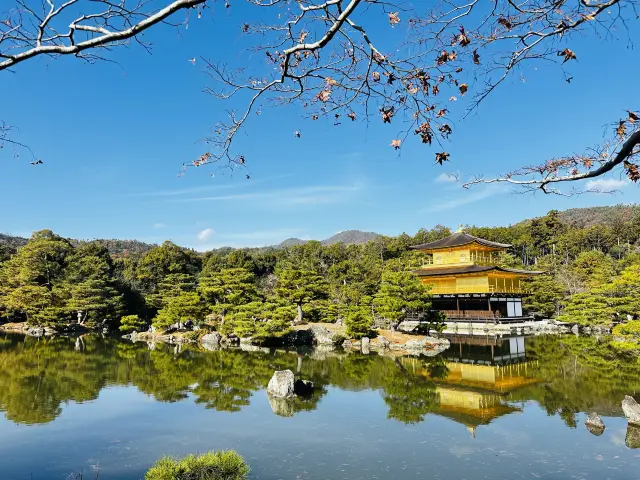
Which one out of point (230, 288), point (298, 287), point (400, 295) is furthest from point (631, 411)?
point (230, 288)

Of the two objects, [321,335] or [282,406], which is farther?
[321,335]

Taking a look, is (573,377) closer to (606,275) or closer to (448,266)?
(448,266)

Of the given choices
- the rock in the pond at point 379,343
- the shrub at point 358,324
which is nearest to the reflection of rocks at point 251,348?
the shrub at point 358,324

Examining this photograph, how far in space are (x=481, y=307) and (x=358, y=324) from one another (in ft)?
37.9

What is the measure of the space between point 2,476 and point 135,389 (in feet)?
19.1

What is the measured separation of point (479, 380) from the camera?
12.8 metres

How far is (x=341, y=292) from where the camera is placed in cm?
3041

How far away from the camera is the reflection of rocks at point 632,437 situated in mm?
7220

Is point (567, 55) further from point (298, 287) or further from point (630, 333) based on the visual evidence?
point (298, 287)

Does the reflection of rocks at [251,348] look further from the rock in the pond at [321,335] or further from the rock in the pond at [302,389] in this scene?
the rock in the pond at [302,389]

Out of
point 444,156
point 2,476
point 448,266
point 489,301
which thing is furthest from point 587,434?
point 448,266

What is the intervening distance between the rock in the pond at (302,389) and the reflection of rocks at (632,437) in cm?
667

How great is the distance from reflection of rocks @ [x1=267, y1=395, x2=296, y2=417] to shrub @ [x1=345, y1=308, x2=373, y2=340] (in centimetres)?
983

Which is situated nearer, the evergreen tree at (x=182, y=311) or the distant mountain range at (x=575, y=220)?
the evergreen tree at (x=182, y=311)
